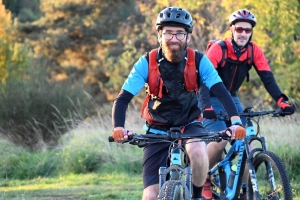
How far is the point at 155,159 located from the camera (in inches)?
238

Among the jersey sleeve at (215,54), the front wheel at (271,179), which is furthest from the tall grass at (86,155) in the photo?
the front wheel at (271,179)

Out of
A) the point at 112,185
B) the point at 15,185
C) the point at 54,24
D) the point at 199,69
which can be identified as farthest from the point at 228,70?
the point at 54,24

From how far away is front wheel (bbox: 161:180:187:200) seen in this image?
5137 mm

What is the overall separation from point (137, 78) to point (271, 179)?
1732mm

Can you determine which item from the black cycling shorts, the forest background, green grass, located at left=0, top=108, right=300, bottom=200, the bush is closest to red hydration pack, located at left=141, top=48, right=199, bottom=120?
the black cycling shorts

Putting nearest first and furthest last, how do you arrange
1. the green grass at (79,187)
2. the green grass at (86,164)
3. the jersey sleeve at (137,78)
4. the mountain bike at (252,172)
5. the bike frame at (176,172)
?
the bike frame at (176,172)
the jersey sleeve at (137,78)
the mountain bike at (252,172)
the green grass at (79,187)
the green grass at (86,164)

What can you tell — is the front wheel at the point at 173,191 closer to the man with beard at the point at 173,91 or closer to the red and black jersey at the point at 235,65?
the man with beard at the point at 173,91

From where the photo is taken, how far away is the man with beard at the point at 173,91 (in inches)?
231

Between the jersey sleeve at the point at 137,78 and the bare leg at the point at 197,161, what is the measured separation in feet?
2.02

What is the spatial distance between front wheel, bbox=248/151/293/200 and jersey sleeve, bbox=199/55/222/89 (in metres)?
1.13

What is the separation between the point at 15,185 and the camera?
12.3 m

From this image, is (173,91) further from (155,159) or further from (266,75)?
(266,75)

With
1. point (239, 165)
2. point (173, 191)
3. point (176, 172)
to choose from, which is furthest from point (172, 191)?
point (239, 165)

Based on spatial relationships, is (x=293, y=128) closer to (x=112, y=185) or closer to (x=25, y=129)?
(x=112, y=185)
